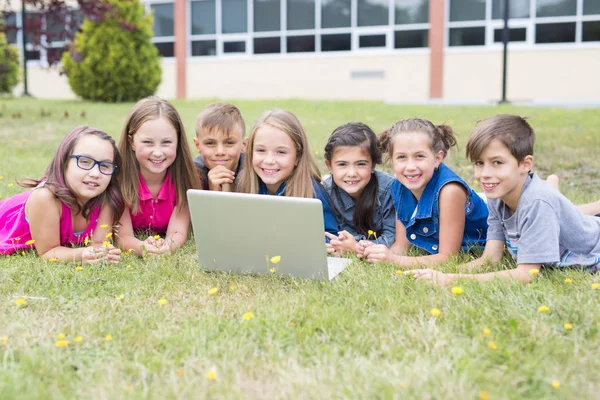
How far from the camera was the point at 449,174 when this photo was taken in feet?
11.3

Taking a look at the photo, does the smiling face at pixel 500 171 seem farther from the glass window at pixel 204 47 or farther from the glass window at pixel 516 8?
the glass window at pixel 204 47

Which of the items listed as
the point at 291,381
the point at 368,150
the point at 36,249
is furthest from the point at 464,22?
→ the point at 291,381

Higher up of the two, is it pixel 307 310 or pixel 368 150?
pixel 368 150

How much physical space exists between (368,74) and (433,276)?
14866mm

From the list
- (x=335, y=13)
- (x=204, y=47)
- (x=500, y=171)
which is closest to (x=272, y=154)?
(x=500, y=171)

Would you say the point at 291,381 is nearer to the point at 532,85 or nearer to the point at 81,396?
the point at 81,396

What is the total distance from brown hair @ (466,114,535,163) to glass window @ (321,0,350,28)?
50.1 ft

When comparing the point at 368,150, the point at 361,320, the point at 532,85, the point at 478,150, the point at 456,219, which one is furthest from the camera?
the point at 532,85

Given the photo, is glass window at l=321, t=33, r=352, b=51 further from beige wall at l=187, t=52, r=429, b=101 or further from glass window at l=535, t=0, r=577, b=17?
glass window at l=535, t=0, r=577, b=17

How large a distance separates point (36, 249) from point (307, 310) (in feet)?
5.95

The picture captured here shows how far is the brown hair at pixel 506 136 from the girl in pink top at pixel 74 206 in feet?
6.35

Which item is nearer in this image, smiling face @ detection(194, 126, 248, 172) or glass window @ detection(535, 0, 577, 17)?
smiling face @ detection(194, 126, 248, 172)

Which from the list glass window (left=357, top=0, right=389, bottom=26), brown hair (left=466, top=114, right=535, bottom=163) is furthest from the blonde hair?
glass window (left=357, top=0, right=389, bottom=26)

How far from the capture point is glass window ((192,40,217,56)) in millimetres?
18969
